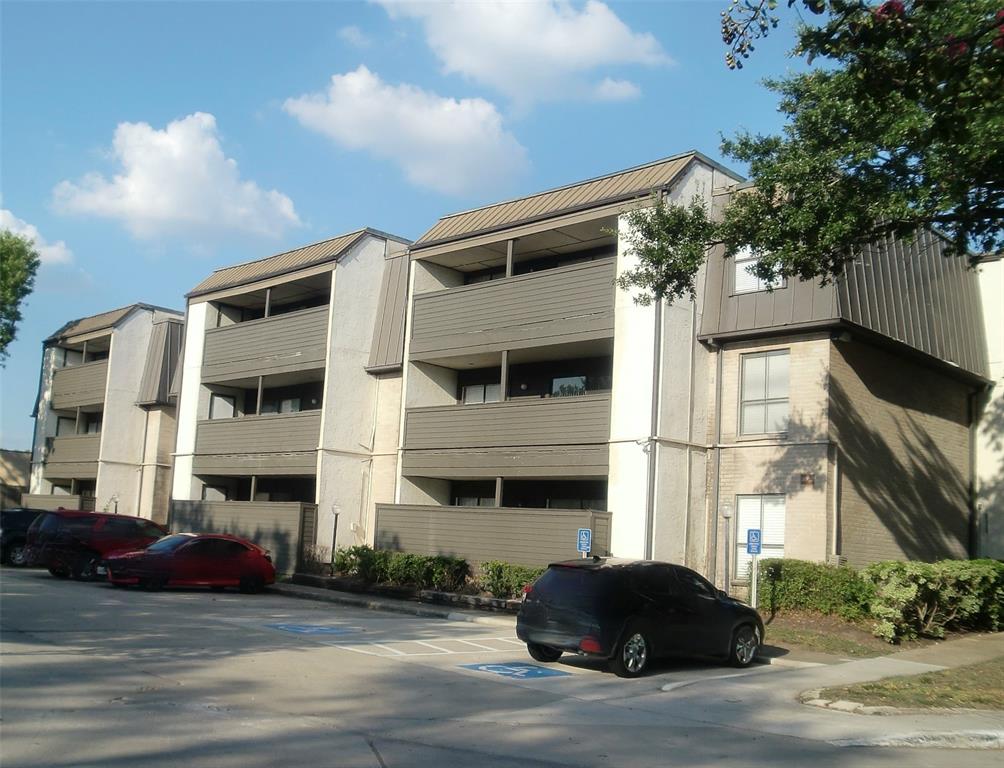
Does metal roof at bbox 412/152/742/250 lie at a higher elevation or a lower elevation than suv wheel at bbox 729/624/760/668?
higher

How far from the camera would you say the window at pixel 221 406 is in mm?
35344

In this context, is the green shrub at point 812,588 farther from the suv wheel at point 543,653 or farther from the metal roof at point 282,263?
the metal roof at point 282,263

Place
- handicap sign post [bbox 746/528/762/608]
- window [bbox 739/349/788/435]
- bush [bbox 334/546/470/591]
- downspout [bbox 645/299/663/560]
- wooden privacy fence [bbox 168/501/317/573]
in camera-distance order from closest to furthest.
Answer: handicap sign post [bbox 746/528/762/608]
downspout [bbox 645/299/663/560]
window [bbox 739/349/788/435]
bush [bbox 334/546/470/591]
wooden privacy fence [bbox 168/501/317/573]

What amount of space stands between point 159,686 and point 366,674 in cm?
266

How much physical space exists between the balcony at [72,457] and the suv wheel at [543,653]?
30.7m

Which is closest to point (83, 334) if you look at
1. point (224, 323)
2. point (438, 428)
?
point (224, 323)

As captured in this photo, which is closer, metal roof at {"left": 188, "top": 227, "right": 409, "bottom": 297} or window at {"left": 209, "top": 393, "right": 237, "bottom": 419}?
metal roof at {"left": 188, "top": 227, "right": 409, "bottom": 297}

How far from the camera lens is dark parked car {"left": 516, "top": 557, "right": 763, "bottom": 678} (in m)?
13.4

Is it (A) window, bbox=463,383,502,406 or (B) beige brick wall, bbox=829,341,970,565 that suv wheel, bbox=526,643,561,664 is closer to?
(B) beige brick wall, bbox=829,341,970,565

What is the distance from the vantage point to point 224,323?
35844 millimetres

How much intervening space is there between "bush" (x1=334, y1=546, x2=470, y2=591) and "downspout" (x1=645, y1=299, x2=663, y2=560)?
5.24 m

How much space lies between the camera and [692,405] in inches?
885

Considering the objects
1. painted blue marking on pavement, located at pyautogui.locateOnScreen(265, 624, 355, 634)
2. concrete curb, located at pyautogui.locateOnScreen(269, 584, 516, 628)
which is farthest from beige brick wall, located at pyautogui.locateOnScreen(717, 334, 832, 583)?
painted blue marking on pavement, located at pyautogui.locateOnScreen(265, 624, 355, 634)

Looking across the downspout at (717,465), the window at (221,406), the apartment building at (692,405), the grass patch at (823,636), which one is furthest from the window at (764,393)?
the window at (221,406)
